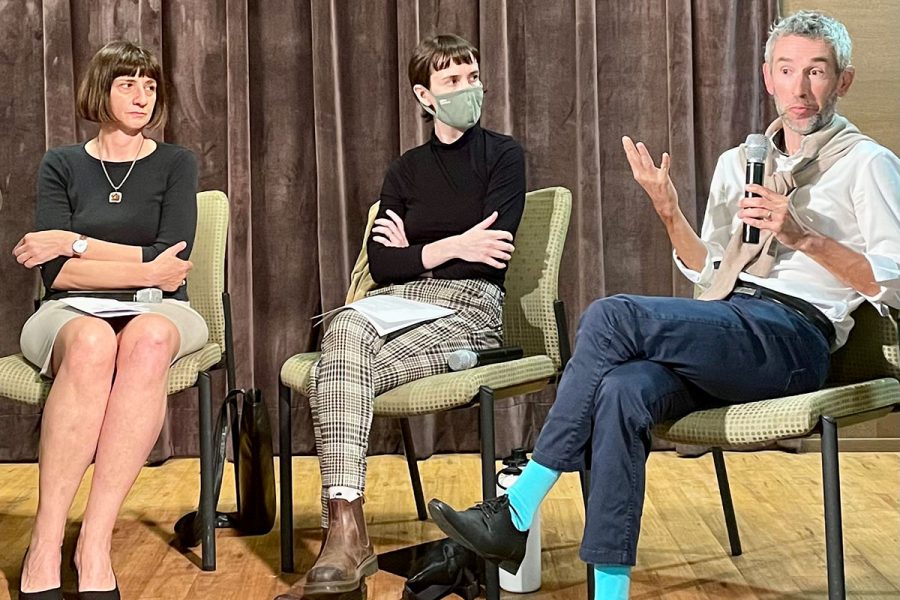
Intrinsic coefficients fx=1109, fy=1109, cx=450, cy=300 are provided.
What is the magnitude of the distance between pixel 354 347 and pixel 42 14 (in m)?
2.19

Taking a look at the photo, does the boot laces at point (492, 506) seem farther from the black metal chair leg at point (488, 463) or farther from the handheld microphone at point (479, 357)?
the handheld microphone at point (479, 357)

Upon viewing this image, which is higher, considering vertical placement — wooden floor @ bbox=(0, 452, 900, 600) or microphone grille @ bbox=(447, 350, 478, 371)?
microphone grille @ bbox=(447, 350, 478, 371)

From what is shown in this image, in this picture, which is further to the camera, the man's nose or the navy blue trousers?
the man's nose

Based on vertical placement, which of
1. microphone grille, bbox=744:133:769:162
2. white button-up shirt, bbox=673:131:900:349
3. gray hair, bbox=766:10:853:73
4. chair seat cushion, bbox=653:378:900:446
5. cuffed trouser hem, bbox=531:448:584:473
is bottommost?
cuffed trouser hem, bbox=531:448:584:473

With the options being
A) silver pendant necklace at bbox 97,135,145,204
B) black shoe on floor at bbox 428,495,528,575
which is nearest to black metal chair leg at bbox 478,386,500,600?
black shoe on floor at bbox 428,495,528,575

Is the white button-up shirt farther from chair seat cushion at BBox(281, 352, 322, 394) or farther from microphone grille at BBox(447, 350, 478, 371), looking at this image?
chair seat cushion at BBox(281, 352, 322, 394)

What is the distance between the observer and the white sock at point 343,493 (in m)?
2.22

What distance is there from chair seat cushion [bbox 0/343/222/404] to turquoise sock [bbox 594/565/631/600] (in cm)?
113

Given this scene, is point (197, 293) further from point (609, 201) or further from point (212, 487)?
point (609, 201)

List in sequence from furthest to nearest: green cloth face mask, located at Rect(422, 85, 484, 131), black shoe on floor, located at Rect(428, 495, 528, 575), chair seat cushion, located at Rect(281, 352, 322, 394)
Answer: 1. green cloth face mask, located at Rect(422, 85, 484, 131)
2. chair seat cushion, located at Rect(281, 352, 322, 394)
3. black shoe on floor, located at Rect(428, 495, 528, 575)

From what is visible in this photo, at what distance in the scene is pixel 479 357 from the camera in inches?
96.8

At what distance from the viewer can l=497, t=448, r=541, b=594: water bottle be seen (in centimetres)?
239

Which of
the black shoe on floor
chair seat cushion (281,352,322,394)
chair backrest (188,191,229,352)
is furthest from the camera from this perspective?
chair backrest (188,191,229,352)

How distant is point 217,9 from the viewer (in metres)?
3.80
